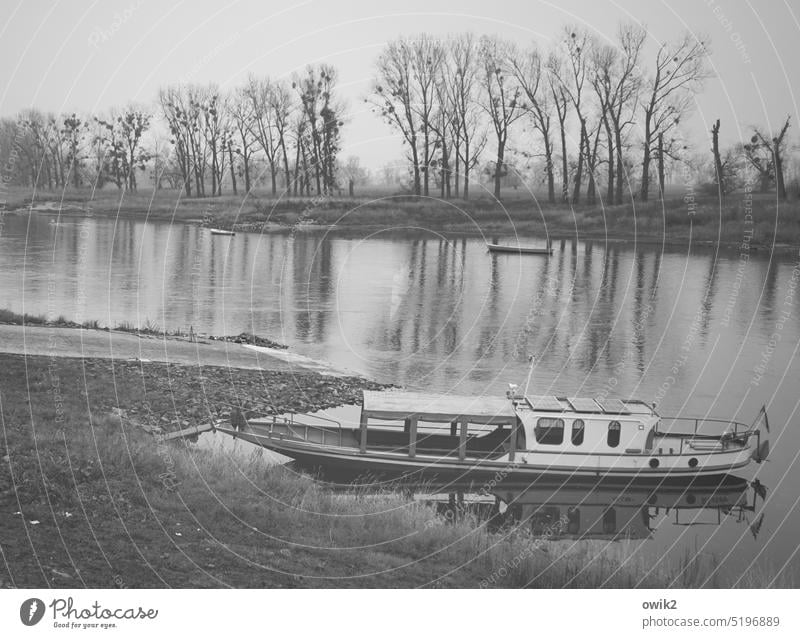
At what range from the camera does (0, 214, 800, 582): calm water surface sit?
47.3ft

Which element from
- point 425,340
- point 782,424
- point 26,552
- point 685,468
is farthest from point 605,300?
point 26,552

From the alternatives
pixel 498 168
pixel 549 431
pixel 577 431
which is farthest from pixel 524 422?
pixel 498 168

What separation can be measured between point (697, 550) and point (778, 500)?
183 cm

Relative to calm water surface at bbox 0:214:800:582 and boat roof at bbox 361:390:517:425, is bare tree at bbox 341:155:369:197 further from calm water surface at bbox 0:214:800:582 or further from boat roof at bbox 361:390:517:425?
boat roof at bbox 361:390:517:425

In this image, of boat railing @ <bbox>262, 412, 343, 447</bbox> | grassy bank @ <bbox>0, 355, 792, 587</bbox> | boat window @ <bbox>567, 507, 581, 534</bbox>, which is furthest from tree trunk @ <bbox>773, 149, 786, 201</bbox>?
grassy bank @ <bbox>0, 355, 792, 587</bbox>

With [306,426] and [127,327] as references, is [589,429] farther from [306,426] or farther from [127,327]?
[127,327]

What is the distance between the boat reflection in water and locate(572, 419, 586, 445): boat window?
0.51m

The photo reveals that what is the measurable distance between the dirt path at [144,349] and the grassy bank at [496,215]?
11142 mm

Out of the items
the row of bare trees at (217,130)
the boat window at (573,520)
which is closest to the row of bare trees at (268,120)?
the row of bare trees at (217,130)

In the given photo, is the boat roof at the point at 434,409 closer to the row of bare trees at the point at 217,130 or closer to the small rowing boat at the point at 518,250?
the row of bare trees at the point at 217,130

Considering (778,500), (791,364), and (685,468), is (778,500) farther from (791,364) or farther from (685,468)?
(791,364)

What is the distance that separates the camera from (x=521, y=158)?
84.6ft

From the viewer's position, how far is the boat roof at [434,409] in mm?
11500

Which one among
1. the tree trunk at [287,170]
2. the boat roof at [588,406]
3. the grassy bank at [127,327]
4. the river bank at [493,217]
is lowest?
the boat roof at [588,406]
